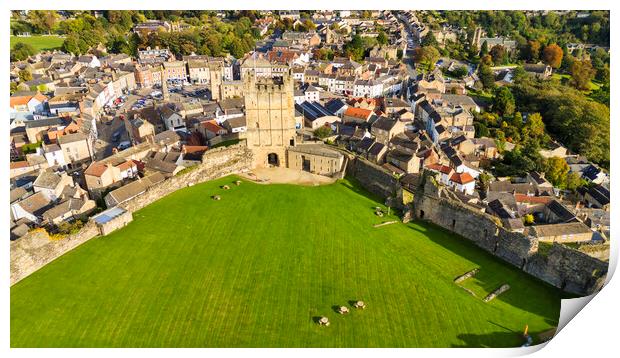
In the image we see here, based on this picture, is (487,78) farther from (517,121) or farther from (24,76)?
(24,76)

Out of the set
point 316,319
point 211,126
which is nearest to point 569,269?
point 316,319

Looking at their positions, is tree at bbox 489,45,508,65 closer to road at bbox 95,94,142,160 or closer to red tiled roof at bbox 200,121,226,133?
red tiled roof at bbox 200,121,226,133

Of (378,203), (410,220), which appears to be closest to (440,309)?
(410,220)

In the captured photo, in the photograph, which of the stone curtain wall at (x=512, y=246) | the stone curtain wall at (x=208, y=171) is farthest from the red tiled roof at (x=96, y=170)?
the stone curtain wall at (x=512, y=246)

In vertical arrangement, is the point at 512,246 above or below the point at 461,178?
below

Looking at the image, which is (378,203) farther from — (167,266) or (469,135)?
(469,135)

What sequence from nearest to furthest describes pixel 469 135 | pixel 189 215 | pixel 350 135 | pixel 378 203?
pixel 189 215
pixel 378 203
pixel 350 135
pixel 469 135
